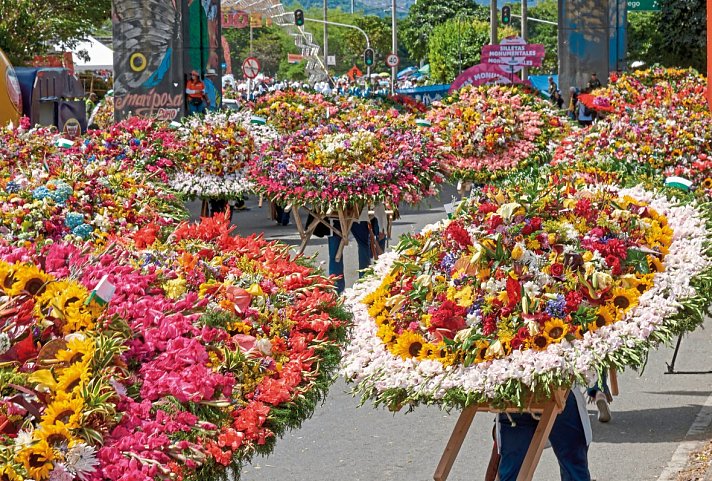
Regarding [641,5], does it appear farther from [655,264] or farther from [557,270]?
[557,270]

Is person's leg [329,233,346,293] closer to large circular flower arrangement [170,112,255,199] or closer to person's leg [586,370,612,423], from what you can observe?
large circular flower arrangement [170,112,255,199]

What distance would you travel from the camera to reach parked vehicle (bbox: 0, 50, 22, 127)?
953 inches

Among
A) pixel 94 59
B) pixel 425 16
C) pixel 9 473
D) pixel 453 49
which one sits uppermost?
pixel 425 16

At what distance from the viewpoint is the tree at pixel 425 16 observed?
3851 inches

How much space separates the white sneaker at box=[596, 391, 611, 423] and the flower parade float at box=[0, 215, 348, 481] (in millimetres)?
3199

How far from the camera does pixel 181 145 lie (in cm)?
1541

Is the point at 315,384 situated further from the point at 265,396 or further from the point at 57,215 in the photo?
the point at 57,215

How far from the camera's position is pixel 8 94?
79.7 feet

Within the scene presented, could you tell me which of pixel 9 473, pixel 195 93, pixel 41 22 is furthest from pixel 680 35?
pixel 9 473

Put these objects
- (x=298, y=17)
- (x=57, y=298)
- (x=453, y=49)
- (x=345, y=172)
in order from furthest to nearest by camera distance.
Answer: (x=453, y=49) < (x=298, y=17) < (x=345, y=172) < (x=57, y=298)

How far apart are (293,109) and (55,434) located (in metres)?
14.7

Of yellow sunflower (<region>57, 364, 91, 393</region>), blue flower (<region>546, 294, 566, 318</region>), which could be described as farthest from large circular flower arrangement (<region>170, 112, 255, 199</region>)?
yellow sunflower (<region>57, 364, 91, 393</region>)

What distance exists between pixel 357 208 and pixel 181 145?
4.12 m

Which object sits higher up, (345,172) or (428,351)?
(345,172)
